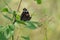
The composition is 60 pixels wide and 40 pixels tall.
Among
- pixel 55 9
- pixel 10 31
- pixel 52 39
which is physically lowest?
pixel 52 39

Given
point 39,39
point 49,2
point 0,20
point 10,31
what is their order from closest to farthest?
point 10,31 < point 0,20 < point 39,39 < point 49,2

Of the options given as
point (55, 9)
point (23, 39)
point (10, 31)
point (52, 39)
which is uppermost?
point (10, 31)

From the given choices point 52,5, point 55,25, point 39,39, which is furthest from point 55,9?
point 39,39

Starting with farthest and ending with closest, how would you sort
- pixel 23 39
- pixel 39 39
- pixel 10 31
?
1. pixel 39 39
2. pixel 23 39
3. pixel 10 31

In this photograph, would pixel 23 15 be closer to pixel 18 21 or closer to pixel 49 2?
pixel 18 21

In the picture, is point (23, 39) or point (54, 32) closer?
point (23, 39)

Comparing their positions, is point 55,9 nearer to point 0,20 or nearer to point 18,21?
point 0,20

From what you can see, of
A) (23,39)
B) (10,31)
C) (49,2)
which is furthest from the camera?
(49,2)

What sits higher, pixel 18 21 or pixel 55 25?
pixel 18 21

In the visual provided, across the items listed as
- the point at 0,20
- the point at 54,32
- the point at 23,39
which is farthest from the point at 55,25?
the point at 23,39
